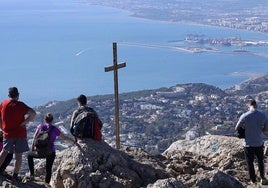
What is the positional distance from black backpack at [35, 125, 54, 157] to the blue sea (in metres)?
42.7

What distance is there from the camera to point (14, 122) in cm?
663

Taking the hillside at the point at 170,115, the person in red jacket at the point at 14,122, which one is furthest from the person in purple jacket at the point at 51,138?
the hillside at the point at 170,115

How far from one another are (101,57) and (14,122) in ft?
247

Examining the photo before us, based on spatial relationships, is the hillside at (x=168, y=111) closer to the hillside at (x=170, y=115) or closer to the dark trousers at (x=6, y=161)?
the hillside at (x=170, y=115)

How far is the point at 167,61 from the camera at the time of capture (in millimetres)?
80500

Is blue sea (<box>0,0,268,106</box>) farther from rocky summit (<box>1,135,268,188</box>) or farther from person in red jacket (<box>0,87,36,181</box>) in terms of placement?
person in red jacket (<box>0,87,36,181</box>)

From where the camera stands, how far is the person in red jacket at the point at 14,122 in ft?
21.7

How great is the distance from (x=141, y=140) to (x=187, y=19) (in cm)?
9232

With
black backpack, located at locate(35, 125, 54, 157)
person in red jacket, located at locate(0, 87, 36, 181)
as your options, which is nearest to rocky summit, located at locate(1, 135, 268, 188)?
black backpack, located at locate(35, 125, 54, 157)

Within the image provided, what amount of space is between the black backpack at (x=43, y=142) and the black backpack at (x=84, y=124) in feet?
1.02

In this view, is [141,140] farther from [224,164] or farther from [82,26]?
[82,26]

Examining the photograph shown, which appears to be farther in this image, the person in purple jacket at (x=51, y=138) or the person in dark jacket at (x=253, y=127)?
the person in dark jacket at (x=253, y=127)

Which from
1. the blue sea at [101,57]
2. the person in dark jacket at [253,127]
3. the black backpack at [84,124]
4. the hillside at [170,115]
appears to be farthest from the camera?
the blue sea at [101,57]

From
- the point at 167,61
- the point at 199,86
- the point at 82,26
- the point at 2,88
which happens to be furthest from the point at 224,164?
the point at 82,26
